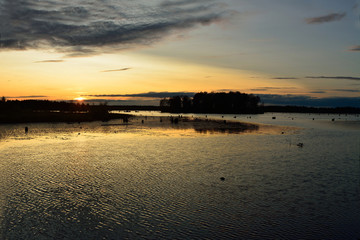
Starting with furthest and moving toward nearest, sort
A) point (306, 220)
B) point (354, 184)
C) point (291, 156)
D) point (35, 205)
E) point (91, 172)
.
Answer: point (291, 156) → point (91, 172) → point (354, 184) → point (35, 205) → point (306, 220)

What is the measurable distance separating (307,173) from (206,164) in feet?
28.8

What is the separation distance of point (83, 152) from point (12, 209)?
1852 cm

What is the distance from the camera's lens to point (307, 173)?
24.2 metres

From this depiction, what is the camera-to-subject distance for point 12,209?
592 inches

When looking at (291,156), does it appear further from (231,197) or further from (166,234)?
(166,234)

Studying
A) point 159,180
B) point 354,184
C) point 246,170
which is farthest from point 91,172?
point 354,184

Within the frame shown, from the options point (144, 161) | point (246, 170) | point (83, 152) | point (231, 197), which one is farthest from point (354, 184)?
point (83, 152)

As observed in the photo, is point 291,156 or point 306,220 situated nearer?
point 306,220

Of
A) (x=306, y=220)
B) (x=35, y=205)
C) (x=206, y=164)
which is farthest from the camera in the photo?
(x=206, y=164)

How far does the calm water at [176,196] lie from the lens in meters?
13.0

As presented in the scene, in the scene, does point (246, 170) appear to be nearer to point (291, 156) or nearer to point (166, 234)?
point (291, 156)

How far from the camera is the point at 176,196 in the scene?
17891mm

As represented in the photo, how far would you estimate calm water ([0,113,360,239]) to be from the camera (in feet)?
42.7

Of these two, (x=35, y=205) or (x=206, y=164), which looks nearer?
(x=35, y=205)
